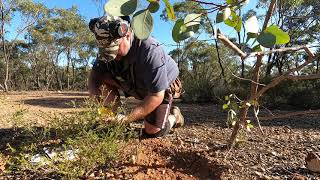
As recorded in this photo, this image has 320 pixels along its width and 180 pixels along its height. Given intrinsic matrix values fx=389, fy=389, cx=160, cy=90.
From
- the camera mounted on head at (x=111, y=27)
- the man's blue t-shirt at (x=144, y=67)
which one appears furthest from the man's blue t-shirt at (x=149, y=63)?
the camera mounted on head at (x=111, y=27)

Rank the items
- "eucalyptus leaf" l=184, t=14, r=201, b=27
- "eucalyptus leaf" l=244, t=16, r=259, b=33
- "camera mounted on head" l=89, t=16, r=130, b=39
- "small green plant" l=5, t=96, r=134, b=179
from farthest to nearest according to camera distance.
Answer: "camera mounted on head" l=89, t=16, r=130, b=39 → "small green plant" l=5, t=96, r=134, b=179 → "eucalyptus leaf" l=244, t=16, r=259, b=33 → "eucalyptus leaf" l=184, t=14, r=201, b=27

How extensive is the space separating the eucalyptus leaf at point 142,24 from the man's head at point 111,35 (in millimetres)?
1718

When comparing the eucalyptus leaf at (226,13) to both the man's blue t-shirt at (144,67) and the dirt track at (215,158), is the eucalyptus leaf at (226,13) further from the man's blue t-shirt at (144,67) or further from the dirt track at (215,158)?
the man's blue t-shirt at (144,67)

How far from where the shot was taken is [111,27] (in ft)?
7.43

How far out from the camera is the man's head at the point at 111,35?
2.26 meters

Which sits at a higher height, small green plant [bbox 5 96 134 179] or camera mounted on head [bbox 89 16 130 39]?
camera mounted on head [bbox 89 16 130 39]

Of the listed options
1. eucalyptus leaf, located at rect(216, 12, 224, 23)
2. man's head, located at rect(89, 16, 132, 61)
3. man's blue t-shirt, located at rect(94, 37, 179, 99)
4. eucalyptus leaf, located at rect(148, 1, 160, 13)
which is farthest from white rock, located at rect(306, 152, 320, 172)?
eucalyptus leaf, located at rect(148, 1, 160, 13)

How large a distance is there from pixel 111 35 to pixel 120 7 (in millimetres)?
1879

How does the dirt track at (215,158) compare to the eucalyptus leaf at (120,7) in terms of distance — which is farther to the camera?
the dirt track at (215,158)

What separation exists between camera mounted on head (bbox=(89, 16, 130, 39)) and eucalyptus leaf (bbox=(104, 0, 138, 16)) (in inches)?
70.6

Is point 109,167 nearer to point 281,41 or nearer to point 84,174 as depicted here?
point 84,174

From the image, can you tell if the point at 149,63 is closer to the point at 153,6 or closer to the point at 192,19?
the point at 192,19

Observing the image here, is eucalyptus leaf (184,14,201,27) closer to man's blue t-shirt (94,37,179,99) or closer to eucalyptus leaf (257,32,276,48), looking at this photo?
eucalyptus leaf (257,32,276,48)

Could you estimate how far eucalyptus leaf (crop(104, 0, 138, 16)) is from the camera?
1.47 ft
